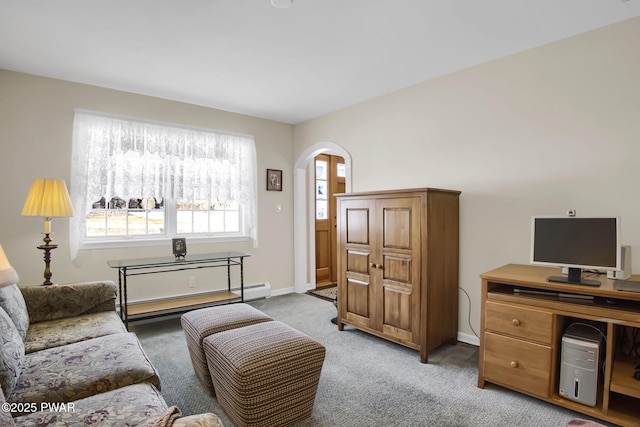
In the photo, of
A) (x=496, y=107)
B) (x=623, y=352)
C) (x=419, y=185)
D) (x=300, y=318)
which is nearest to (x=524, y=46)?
(x=496, y=107)

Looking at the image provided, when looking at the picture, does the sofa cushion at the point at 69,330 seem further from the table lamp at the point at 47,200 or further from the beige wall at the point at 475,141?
the beige wall at the point at 475,141

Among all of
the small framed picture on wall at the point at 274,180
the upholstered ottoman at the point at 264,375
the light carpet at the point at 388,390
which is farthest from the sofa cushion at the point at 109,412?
the small framed picture on wall at the point at 274,180

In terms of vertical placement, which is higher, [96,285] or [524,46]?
[524,46]

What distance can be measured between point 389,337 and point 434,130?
6.63 feet

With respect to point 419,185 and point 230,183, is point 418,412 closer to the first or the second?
point 419,185

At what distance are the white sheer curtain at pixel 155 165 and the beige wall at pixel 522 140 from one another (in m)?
1.91

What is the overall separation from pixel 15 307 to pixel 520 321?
3.15m

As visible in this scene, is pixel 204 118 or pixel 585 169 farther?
pixel 204 118

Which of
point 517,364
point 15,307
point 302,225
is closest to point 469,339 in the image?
point 517,364

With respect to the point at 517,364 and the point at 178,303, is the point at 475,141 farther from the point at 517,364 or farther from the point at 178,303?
the point at 178,303

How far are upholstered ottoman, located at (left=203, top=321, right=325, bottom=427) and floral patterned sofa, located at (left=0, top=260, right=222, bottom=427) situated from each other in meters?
0.37

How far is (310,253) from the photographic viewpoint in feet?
17.2

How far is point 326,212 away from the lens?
559 cm

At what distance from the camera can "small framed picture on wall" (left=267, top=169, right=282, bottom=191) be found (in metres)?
4.80
